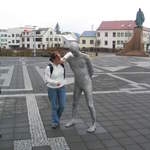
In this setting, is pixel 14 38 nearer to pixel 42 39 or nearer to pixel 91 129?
pixel 42 39

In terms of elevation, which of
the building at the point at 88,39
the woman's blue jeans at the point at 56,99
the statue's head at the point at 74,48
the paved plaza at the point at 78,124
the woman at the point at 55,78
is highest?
the building at the point at 88,39

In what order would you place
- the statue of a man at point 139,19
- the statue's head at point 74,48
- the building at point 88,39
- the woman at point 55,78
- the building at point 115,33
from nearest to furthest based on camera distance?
the statue's head at point 74,48 → the woman at point 55,78 → the statue of a man at point 139,19 → the building at point 115,33 → the building at point 88,39

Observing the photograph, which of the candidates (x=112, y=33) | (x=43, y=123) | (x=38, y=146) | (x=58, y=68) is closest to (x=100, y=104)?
(x=43, y=123)

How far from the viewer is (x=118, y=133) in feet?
15.3

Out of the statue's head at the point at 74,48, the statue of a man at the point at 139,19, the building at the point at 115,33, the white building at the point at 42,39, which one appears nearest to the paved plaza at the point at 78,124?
the statue's head at the point at 74,48

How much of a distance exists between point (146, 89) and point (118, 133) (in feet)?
17.1

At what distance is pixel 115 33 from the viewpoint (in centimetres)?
6606

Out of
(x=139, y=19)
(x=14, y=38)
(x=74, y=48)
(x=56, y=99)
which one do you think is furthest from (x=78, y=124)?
(x=14, y=38)

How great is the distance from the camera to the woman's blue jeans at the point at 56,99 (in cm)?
474

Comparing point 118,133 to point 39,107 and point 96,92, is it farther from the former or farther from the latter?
point 96,92

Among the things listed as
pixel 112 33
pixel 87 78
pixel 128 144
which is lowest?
pixel 128 144

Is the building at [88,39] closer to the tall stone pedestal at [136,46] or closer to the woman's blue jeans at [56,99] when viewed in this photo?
the tall stone pedestal at [136,46]

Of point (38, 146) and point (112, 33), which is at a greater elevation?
point (112, 33)

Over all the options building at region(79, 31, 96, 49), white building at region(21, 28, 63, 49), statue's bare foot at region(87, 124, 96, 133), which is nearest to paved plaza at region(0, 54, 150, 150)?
statue's bare foot at region(87, 124, 96, 133)
